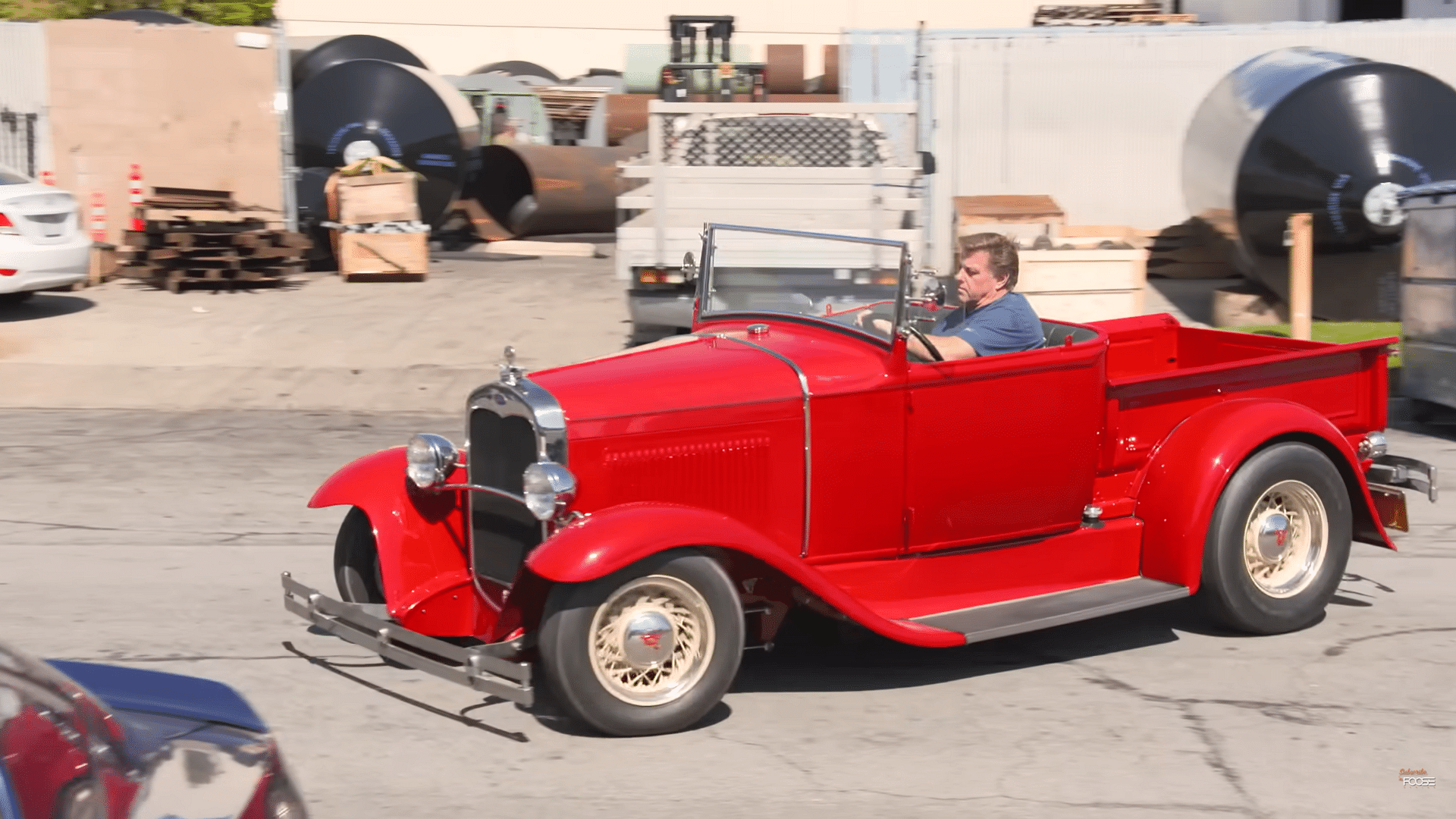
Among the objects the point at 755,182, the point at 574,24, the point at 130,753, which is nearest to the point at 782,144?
the point at 755,182

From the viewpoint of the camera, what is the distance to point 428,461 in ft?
18.5

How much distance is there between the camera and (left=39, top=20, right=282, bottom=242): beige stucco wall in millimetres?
17688

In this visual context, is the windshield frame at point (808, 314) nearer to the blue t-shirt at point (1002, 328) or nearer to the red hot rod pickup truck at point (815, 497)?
the red hot rod pickup truck at point (815, 497)

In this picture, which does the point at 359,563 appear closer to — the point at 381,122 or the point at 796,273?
the point at 796,273

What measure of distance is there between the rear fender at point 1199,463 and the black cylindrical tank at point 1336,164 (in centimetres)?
910

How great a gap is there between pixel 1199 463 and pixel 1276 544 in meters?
0.52

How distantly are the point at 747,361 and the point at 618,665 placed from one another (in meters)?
1.19

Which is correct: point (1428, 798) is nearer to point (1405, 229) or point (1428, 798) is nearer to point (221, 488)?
point (221, 488)

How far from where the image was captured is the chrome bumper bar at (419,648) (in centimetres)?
475

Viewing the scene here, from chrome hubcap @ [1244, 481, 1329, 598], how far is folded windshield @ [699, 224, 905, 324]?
1787 millimetres

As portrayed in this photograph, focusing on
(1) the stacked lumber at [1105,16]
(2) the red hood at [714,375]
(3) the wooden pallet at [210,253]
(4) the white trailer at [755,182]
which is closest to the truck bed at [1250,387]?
(2) the red hood at [714,375]

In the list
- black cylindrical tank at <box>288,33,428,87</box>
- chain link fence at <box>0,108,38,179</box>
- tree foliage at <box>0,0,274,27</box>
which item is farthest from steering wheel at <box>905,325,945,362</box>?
tree foliage at <box>0,0,274,27</box>

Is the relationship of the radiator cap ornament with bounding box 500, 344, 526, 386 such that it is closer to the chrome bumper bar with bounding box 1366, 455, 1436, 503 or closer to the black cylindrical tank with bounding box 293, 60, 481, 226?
the chrome bumper bar with bounding box 1366, 455, 1436, 503

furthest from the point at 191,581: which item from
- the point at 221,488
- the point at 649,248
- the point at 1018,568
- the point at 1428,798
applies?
the point at 649,248
